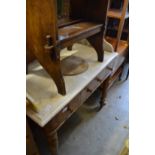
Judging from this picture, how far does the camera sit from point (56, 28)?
0.76 meters

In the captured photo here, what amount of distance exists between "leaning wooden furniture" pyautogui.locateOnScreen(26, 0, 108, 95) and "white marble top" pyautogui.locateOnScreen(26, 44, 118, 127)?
0.07 metres

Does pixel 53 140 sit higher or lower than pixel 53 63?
lower

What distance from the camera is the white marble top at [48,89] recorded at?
2.92 ft

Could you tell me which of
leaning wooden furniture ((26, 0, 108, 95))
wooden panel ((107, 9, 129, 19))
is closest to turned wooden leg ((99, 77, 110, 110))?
leaning wooden furniture ((26, 0, 108, 95))

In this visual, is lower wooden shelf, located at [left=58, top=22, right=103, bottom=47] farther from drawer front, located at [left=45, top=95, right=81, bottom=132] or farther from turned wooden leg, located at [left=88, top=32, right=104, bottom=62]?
drawer front, located at [left=45, top=95, right=81, bottom=132]

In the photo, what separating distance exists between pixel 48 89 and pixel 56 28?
43cm

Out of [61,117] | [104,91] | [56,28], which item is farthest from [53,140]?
[104,91]

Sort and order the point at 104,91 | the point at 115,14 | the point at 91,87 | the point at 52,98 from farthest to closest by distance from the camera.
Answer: the point at 115,14, the point at 104,91, the point at 91,87, the point at 52,98

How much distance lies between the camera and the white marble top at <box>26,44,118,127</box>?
0.89 meters

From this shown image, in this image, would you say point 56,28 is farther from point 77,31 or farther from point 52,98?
point 52,98

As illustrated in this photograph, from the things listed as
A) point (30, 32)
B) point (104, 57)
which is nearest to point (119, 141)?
point (104, 57)
